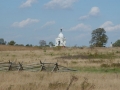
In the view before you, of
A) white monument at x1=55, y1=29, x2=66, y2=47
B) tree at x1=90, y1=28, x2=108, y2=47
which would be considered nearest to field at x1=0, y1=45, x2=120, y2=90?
white monument at x1=55, y1=29, x2=66, y2=47

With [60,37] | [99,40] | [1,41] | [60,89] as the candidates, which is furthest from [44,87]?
[1,41]

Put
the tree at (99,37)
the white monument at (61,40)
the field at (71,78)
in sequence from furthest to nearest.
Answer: the tree at (99,37), the white monument at (61,40), the field at (71,78)

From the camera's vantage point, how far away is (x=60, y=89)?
14.9 meters

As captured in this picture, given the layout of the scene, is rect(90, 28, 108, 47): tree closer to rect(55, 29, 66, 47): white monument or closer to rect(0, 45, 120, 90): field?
rect(55, 29, 66, 47): white monument

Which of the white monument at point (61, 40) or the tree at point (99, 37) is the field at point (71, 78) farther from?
the tree at point (99, 37)

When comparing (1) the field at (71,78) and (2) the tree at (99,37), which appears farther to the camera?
(2) the tree at (99,37)

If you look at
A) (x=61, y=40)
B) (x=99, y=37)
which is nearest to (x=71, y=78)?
(x=61, y=40)

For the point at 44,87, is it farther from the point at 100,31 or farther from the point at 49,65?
the point at 100,31

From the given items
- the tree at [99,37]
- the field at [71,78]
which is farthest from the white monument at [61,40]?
the field at [71,78]

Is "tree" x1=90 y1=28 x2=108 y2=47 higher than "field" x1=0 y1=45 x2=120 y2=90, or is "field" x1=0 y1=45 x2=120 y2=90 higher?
"tree" x1=90 y1=28 x2=108 y2=47

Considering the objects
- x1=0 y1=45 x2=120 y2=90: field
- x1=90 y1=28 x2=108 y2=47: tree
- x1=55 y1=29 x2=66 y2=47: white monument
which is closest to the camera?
x1=0 y1=45 x2=120 y2=90: field

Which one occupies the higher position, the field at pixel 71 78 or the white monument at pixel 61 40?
the white monument at pixel 61 40

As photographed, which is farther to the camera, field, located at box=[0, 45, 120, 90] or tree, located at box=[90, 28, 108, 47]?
tree, located at box=[90, 28, 108, 47]

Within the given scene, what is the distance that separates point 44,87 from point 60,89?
983 mm
